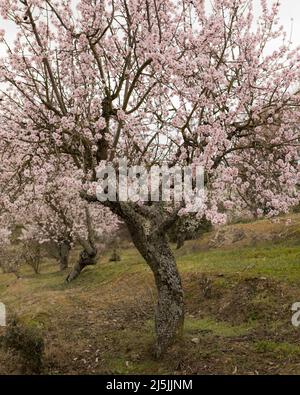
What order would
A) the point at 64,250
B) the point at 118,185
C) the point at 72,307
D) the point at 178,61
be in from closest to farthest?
the point at 178,61
the point at 118,185
the point at 72,307
the point at 64,250

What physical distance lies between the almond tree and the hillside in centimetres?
106

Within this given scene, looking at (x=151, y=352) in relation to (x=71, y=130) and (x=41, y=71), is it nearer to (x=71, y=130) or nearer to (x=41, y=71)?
(x=71, y=130)

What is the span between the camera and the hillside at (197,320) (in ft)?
33.4

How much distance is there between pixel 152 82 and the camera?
39.5 ft

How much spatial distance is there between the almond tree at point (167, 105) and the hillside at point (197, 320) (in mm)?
1060

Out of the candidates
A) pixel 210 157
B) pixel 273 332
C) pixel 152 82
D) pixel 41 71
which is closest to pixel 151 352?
pixel 273 332

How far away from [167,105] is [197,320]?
5.97 metres

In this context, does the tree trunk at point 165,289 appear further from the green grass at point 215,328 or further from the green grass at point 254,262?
the green grass at point 254,262

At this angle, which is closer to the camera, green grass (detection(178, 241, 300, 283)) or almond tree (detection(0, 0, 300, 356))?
almond tree (detection(0, 0, 300, 356))

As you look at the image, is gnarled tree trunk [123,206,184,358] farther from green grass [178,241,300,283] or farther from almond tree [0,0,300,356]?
green grass [178,241,300,283]

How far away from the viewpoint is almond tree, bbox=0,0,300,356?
398 inches

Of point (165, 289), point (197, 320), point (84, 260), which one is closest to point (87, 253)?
point (84, 260)

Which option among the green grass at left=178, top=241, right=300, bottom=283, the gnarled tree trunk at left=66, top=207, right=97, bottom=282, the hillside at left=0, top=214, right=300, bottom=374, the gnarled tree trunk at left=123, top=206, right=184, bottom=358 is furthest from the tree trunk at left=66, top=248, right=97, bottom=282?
the gnarled tree trunk at left=123, top=206, right=184, bottom=358

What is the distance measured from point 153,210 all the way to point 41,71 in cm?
487
